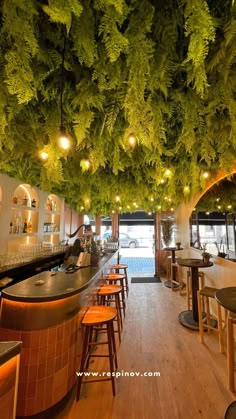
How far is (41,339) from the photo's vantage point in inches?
67.7

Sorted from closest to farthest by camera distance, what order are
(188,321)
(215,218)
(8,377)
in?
(8,377) → (188,321) → (215,218)

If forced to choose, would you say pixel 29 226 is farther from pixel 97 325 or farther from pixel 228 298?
pixel 228 298

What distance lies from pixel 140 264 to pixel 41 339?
27.3 ft

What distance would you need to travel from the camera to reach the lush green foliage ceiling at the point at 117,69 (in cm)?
105

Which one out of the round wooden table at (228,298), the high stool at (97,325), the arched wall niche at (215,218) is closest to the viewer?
the round wooden table at (228,298)

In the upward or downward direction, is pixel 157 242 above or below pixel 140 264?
→ above

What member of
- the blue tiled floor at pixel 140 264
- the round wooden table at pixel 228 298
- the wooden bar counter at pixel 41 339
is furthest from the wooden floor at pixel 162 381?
the blue tiled floor at pixel 140 264

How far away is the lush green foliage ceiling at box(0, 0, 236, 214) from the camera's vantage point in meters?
1.05

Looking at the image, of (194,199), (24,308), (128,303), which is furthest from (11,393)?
(194,199)

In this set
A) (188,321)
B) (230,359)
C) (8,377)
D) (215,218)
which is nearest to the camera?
(8,377)

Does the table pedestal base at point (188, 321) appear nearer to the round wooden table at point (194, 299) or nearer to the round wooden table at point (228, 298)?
the round wooden table at point (194, 299)

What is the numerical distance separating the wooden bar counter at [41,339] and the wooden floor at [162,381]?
0.33 meters

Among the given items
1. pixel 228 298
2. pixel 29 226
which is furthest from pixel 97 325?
pixel 29 226

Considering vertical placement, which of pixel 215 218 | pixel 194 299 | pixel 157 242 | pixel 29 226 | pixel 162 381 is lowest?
pixel 162 381
